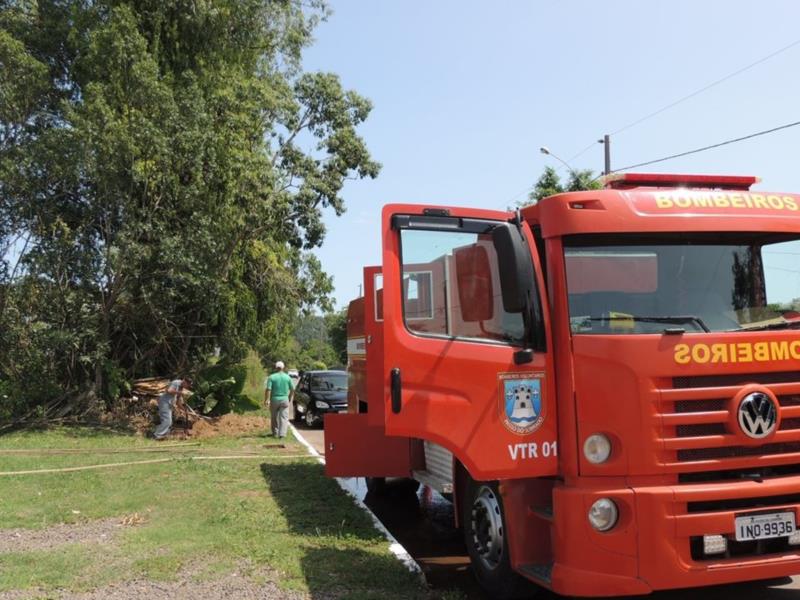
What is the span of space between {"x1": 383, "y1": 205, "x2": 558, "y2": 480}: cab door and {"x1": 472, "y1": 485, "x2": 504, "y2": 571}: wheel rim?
25.0 inches

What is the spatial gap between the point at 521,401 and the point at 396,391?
33.9 inches

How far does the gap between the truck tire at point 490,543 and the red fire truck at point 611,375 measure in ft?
0.07

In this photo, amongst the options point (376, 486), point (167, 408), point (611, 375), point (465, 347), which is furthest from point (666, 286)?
point (167, 408)

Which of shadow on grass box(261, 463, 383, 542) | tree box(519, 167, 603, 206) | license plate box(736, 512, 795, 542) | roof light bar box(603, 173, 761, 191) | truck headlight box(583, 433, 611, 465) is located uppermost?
tree box(519, 167, 603, 206)

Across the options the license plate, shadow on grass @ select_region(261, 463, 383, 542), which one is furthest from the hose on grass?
the license plate

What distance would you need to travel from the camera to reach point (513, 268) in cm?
439

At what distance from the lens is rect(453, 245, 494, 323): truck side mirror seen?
15.4 ft

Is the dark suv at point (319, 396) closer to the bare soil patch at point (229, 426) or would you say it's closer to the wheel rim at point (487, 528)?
the bare soil patch at point (229, 426)

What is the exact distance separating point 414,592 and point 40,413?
14.4 meters

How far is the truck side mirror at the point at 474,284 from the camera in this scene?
4691mm

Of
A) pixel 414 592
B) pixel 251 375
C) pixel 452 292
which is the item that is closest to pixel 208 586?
pixel 414 592

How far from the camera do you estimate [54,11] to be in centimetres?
1692

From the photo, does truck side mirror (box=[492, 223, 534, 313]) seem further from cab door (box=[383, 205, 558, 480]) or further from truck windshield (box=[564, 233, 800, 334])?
truck windshield (box=[564, 233, 800, 334])

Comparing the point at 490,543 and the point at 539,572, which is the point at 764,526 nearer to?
the point at 539,572
